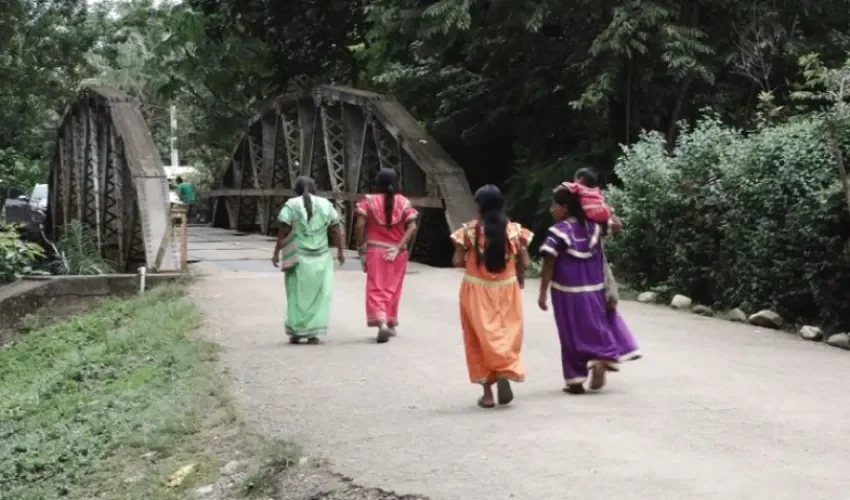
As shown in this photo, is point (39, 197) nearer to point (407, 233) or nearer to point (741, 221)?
point (407, 233)

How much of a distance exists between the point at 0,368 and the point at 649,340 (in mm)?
7673

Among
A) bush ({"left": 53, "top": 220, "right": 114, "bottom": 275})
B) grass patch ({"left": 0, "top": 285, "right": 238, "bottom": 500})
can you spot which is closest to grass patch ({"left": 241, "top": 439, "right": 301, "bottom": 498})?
grass patch ({"left": 0, "top": 285, "right": 238, "bottom": 500})

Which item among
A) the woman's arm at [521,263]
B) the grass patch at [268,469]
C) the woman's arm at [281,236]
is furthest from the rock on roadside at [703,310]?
the grass patch at [268,469]

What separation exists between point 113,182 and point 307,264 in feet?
44.4

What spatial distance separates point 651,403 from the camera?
7.62 metres

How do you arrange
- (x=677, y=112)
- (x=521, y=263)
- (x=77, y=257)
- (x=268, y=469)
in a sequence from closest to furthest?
(x=268, y=469), (x=521, y=263), (x=677, y=112), (x=77, y=257)

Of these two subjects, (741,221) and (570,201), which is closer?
(570,201)

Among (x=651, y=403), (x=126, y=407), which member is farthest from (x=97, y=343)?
(x=651, y=403)

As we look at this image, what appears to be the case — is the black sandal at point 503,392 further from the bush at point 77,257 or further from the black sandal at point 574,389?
the bush at point 77,257

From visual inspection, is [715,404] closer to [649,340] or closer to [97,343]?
[649,340]

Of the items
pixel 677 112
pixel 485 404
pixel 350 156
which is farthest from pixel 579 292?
pixel 350 156

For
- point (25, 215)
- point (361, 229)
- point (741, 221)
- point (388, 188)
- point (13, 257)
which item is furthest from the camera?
point (25, 215)

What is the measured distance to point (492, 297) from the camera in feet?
24.9

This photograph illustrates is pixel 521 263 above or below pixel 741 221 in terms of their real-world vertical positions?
below
